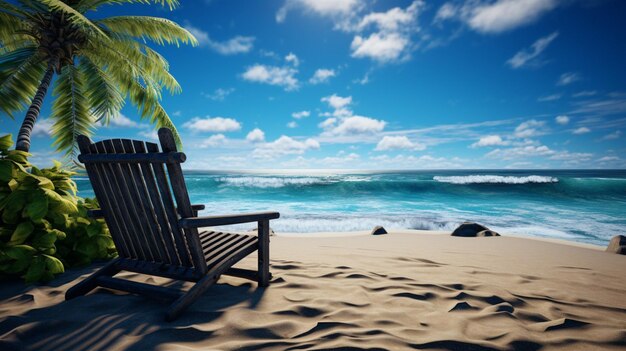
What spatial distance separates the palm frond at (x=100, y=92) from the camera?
23.6ft

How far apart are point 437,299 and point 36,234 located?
150 inches

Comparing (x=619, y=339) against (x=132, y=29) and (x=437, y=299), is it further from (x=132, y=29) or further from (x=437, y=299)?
(x=132, y=29)

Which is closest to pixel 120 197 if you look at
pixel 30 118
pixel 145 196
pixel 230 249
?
pixel 145 196

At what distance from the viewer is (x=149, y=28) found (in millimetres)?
7098

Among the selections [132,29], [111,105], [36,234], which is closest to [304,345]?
[36,234]

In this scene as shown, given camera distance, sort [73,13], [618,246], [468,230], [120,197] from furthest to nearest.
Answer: [468,230] → [73,13] → [618,246] → [120,197]

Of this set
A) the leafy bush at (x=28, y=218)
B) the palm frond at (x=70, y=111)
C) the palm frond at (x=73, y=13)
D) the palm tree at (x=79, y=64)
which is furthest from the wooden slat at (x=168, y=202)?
the palm frond at (x=70, y=111)

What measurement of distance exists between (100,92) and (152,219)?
740cm

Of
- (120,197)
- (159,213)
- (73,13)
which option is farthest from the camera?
(73,13)

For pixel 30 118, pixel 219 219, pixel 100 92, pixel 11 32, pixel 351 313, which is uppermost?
pixel 11 32

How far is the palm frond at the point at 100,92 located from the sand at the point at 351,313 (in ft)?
20.0

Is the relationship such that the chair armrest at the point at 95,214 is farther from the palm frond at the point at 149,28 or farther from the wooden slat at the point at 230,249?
the palm frond at the point at 149,28

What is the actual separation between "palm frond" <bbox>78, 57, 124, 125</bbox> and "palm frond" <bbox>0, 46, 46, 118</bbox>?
0.92m

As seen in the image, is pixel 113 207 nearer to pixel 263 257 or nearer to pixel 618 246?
pixel 263 257
